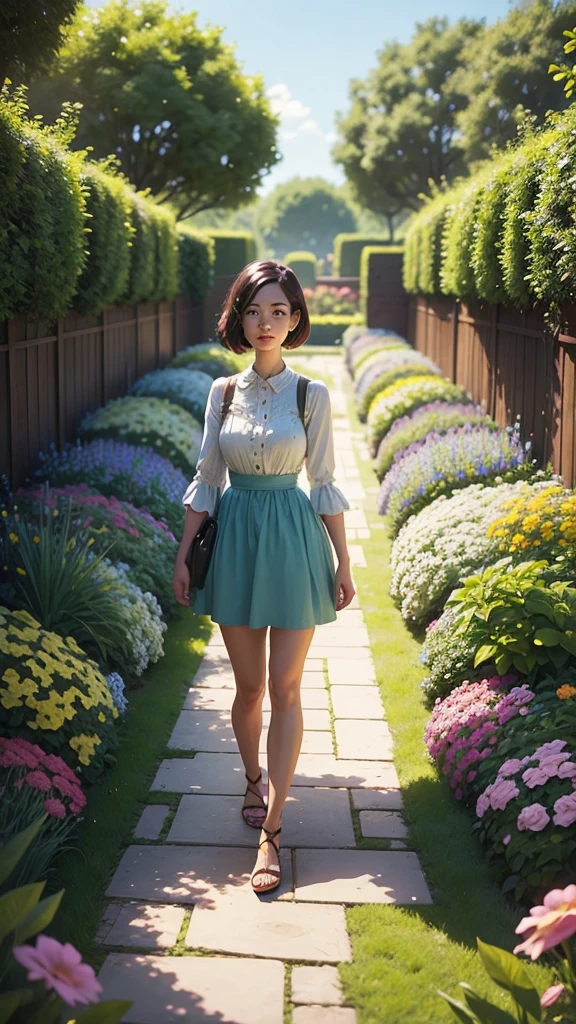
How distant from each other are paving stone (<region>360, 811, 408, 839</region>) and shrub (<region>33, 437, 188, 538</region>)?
3.75m

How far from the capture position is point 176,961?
3.32 metres

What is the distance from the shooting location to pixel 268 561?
12.8 feet

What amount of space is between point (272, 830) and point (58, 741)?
1.02 metres

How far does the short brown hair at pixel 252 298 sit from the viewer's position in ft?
12.6

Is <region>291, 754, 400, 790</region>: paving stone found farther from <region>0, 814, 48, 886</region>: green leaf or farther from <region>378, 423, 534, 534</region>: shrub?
<region>378, 423, 534, 534</region>: shrub

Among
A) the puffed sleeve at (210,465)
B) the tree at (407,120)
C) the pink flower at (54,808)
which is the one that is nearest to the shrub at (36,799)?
the pink flower at (54,808)

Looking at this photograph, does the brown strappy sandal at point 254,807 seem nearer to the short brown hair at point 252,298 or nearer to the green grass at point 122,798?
the green grass at point 122,798

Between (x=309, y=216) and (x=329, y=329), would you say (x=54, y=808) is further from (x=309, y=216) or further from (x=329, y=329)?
(x=309, y=216)

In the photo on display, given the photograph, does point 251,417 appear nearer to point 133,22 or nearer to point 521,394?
point 521,394

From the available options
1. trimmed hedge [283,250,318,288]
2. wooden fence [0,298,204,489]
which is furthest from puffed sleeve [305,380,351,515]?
trimmed hedge [283,250,318,288]

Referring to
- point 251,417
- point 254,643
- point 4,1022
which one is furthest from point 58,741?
point 4,1022

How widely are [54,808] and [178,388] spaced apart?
9049 millimetres

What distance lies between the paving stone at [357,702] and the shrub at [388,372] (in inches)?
330

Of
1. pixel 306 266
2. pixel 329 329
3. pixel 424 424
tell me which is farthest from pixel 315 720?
pixel 306 266
